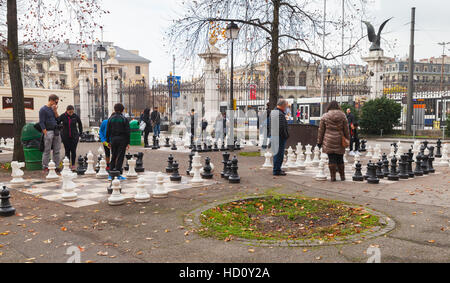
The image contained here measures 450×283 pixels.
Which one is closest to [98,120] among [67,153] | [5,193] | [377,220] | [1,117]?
[1,117]

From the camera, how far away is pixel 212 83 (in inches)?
792

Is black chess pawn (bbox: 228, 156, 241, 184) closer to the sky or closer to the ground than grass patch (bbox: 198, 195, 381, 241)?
closer to the sky

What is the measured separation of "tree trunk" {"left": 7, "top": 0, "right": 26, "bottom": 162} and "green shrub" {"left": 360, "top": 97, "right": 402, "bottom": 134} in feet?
66.4

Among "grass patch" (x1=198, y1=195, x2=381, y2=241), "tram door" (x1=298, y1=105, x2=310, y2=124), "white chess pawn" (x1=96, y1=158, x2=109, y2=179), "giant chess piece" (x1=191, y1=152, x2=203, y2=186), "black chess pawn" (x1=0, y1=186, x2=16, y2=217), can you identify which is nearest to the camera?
"grass patch" (x1=198, y1=195, x2=381, y2=241)

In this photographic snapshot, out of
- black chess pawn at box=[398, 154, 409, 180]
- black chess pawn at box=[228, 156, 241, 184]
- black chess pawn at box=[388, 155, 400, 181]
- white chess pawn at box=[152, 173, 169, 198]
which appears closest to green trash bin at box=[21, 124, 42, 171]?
white chess pawn at box=[152, 173, 169, 198]

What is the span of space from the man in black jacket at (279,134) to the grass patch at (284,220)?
2537 mm

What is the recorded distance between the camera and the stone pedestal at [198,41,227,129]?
1966 centimetres

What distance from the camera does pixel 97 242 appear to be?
14.9ft

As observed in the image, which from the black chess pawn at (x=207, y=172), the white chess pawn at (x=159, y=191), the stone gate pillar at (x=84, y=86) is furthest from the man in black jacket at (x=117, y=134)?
the stone gate pillar at (x=84, y=86)

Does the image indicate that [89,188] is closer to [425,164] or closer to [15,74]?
[15,74]

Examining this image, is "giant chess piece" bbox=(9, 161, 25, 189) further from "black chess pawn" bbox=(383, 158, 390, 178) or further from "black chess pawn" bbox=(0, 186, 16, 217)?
"black chess pawn" bbox=(383, 158, 390, 178)

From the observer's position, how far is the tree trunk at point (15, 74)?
10211 mm

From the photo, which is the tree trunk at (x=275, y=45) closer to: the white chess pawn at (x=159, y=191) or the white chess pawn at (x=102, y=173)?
the white chess pawn at (x=102, y=173)
